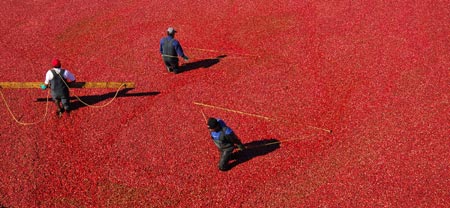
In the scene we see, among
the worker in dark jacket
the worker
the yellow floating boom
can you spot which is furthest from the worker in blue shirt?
the worker in dark jacket

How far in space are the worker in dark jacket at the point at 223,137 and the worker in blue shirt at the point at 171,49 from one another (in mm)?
4499

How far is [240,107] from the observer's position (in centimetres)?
1285

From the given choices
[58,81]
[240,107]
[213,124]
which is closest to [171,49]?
[240,107]

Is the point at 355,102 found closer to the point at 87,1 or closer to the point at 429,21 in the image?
the point at 429,21

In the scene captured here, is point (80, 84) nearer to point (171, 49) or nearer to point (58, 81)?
point (58, 81)

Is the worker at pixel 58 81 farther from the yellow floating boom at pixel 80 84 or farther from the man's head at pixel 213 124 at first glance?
the man's head at pixel 213 124

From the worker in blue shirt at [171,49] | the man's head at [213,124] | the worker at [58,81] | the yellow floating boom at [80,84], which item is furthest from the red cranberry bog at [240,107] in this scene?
the man's head at [213,124]

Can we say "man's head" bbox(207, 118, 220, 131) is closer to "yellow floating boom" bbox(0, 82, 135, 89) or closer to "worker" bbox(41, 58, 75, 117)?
"yellow floating boom" bbox(0, 82, 135, 89)

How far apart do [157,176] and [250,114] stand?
3.79 metres

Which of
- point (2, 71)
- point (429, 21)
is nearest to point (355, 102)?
point (429, 21)

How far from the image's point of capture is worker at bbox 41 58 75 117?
12.2 meters

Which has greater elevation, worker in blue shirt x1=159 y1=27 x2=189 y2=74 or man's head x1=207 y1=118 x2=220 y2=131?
worker in blue shirt x1=159 y1=27 x2=189 y2=74

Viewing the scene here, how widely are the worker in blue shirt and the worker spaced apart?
3.42 metres

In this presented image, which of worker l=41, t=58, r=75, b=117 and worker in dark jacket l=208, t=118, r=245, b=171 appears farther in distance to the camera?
worker l=41, t=58, r=75, b=117
